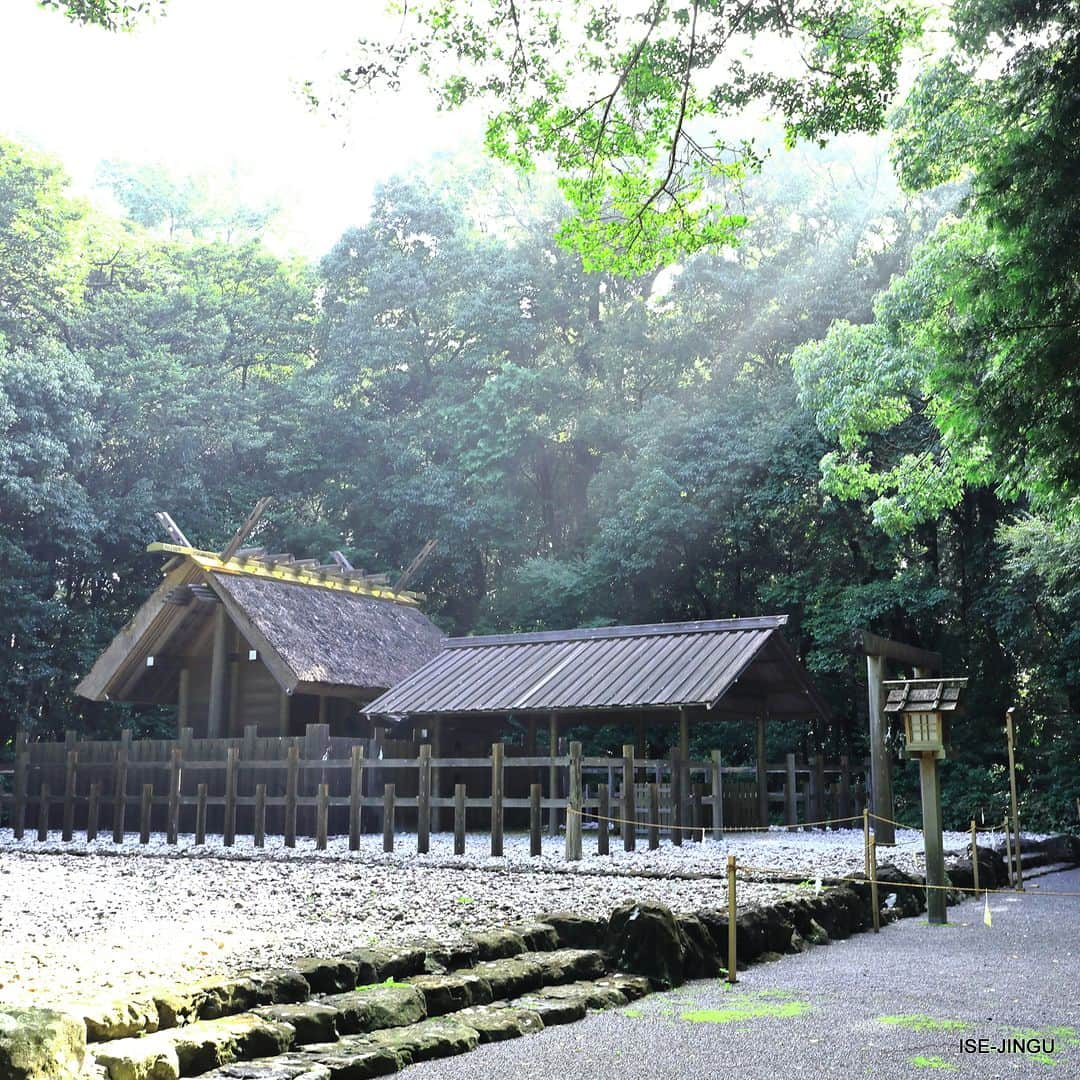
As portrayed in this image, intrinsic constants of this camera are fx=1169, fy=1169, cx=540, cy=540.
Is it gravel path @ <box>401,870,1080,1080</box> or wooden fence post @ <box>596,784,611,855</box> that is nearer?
gravel path @ <box>401,870,1080,1080</box>

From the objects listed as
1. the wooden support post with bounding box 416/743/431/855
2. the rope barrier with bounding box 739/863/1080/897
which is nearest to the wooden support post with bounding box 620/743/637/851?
the wooden support post with bounding box 416/743/431/855

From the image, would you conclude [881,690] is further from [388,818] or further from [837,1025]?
[837,1025]

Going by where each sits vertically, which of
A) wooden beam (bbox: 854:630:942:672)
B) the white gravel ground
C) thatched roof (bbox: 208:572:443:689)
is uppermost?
thatched roof (bbox: 208:572:443:689)

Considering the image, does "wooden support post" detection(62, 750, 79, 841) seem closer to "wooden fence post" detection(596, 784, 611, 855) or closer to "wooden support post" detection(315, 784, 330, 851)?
"wooden support post" detection(315, 784, 330, 851)

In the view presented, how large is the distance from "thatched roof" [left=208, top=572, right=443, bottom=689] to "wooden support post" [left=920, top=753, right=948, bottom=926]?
37.7 feet

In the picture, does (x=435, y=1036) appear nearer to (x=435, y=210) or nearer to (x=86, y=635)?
(x=86, y=635)

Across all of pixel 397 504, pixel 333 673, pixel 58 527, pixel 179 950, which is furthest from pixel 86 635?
pixel 179 950

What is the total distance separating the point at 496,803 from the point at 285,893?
13.7 feet

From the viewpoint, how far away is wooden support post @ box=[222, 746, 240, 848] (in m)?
16.7

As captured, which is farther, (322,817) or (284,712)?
(284,712)

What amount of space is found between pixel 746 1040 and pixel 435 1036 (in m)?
1.49

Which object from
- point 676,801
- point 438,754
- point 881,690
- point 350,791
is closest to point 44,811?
point 350,791

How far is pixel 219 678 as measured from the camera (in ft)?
71.5

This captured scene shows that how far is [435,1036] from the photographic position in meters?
5.42
